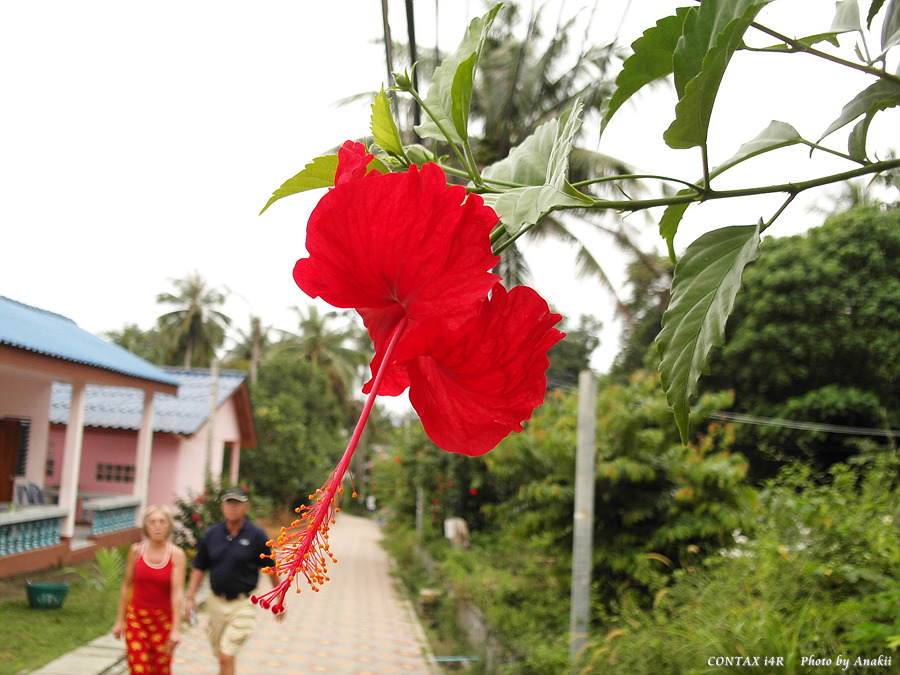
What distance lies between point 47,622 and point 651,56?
686 centimetres

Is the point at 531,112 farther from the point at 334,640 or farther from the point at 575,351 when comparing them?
the point at 575,351

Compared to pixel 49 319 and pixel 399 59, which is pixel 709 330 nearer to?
pixel 49 319

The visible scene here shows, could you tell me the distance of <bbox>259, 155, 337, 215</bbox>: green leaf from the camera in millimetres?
537

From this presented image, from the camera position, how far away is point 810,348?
45.1ft

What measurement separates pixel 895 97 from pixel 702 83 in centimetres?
27

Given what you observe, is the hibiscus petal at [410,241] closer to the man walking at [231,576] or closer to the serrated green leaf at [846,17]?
the serrated green leaf at [846,17]

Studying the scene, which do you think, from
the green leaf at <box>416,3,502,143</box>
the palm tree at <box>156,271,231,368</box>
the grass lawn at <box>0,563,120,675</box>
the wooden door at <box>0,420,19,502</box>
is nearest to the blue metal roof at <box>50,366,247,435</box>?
the wooden door at <box>0,420,19,502</box>

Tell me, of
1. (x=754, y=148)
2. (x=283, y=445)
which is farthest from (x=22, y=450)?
(x=754, y=148)

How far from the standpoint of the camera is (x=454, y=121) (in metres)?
0.58

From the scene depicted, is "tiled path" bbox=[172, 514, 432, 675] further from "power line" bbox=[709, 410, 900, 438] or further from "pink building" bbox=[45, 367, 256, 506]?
"power line" bbox=[709, 410, 900, 438]

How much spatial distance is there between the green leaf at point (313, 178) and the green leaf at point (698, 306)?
0.92 feet

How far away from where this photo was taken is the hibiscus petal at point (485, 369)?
0.41 m

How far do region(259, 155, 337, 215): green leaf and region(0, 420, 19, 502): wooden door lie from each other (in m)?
9.53

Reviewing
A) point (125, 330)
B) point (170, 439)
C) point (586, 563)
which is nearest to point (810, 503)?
point (586, 563)
